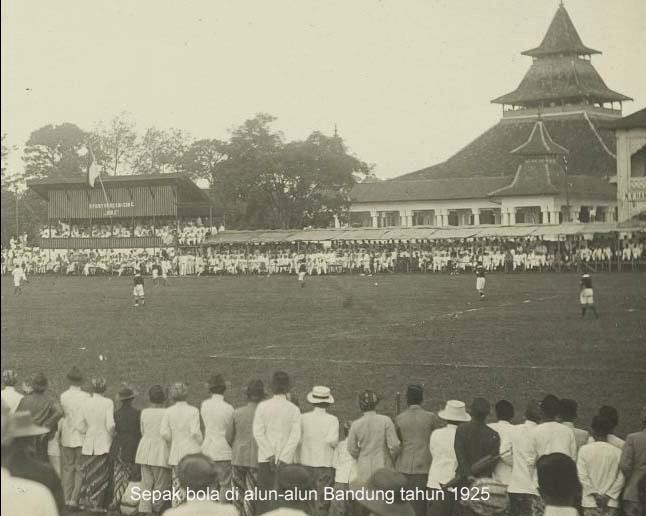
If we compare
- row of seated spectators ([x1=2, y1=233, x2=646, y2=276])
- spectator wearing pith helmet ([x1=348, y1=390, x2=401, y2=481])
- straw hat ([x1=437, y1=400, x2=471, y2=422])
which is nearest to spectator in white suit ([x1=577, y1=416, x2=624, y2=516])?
straw hat ([x1=437, y1=400, x2=471, y2=422])

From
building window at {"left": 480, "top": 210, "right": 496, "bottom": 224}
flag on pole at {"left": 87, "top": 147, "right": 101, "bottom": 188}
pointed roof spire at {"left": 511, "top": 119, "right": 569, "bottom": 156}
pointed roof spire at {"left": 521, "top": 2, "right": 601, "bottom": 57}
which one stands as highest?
pointed roof spire at {"left": 511, "top": 119, "right": 569, "bottom": 156}

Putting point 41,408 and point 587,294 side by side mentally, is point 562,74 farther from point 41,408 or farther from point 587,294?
point 41,408

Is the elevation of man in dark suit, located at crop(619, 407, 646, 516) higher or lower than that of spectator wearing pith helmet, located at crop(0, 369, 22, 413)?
lower


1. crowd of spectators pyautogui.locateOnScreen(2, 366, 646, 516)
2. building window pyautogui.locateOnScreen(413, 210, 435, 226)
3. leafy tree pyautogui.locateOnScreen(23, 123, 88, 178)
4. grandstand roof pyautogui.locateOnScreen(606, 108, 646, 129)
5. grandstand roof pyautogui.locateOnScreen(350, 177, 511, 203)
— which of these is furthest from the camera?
building window pyautogui.locateOnScreen(413, 210, 435, 226)

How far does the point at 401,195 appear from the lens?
38344 mm

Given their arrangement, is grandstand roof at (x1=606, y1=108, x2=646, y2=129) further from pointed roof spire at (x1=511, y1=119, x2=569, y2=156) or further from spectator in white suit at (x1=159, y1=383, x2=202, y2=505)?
spectator in white suit at (x1=159, y1=383, x2=202, y2=505)

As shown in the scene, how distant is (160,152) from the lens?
1923cm

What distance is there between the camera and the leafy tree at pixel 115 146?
16.0 m

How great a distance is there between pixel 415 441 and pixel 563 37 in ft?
26.3

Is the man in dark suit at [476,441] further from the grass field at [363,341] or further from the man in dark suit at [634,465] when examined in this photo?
the grass field at [363,341]

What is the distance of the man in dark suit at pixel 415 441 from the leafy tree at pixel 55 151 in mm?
9285

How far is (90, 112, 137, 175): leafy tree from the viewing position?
16.0 m

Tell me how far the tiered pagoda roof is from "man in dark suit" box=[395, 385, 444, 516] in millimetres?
6889

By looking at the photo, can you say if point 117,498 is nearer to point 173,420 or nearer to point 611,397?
point 173,420
